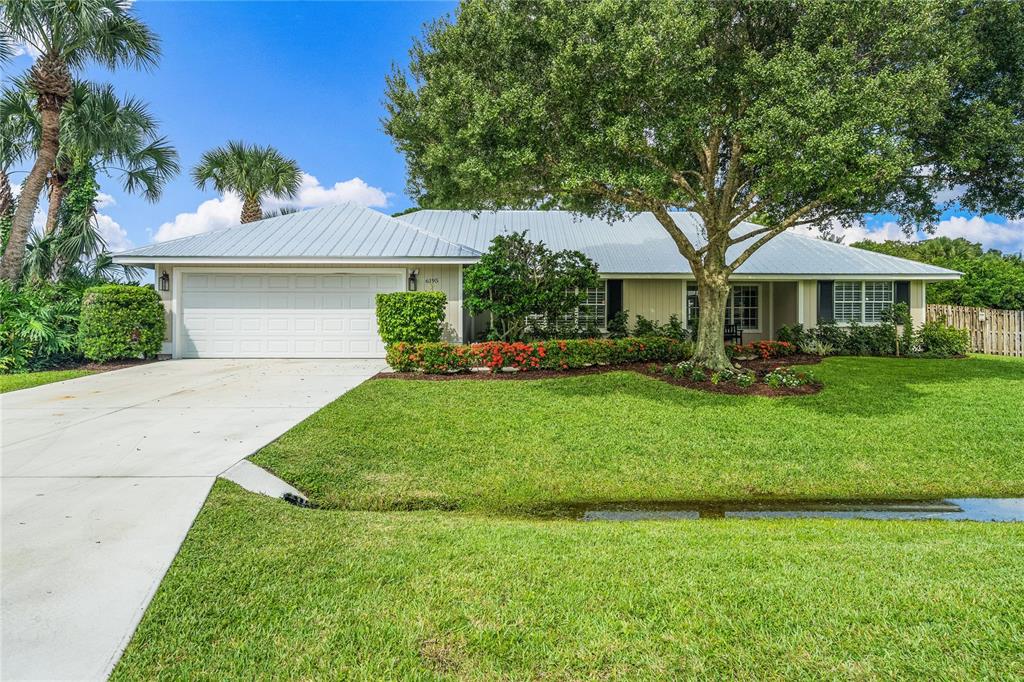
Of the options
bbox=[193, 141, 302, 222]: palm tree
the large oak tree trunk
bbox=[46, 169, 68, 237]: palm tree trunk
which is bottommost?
the large oak tree trunk

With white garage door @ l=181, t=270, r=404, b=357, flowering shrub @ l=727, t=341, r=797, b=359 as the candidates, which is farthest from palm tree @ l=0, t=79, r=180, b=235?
flowering shrub @ l=727, t=341, r=797, b=359

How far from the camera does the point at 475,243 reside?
16641mm

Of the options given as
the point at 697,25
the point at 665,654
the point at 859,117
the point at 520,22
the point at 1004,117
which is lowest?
the point at 665,654

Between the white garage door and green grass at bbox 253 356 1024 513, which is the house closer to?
the white garage door

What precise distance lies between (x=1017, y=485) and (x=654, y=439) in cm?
383

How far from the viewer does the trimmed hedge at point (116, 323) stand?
1166 centimetres

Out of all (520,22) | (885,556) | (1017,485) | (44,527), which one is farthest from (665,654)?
(520,22)

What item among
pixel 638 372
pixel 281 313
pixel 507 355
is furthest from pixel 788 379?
pixel 281 313

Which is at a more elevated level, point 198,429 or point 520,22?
point 520,22

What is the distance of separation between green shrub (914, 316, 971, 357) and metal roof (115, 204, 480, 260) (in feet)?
44.5

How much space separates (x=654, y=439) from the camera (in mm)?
6793

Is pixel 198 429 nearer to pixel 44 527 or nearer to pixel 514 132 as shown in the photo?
pixel 44 527

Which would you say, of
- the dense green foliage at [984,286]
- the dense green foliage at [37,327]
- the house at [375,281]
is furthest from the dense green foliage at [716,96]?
the dense green foliage at [984,286]

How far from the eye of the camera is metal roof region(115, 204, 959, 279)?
1285 cm
